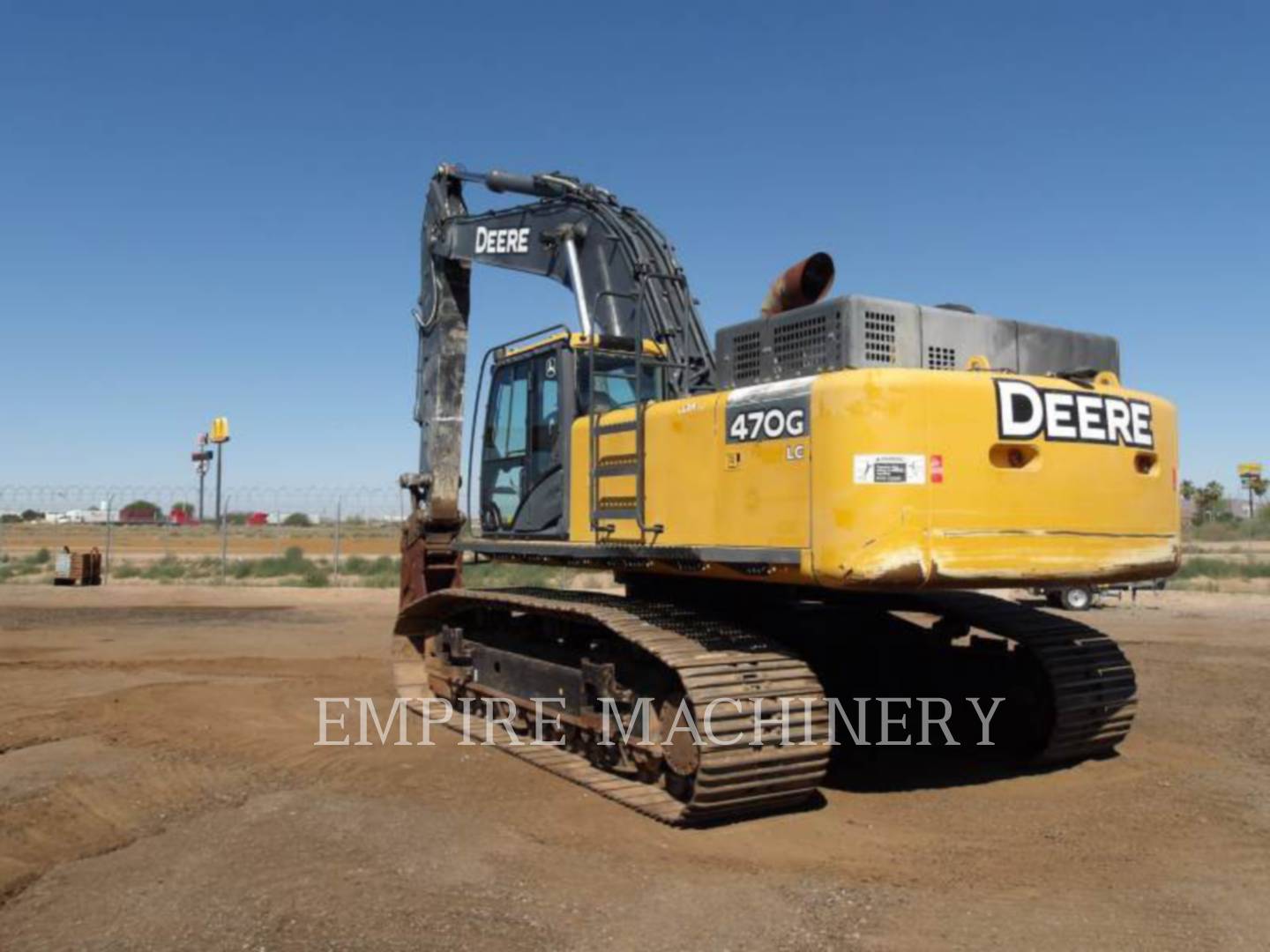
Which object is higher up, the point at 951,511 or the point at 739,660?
the point at 951,511

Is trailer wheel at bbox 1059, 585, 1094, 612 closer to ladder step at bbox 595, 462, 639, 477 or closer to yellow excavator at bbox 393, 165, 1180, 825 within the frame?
yellow excavator at bbox 393, 165, 1180, 825

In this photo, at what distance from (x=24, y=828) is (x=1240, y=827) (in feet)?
22.2

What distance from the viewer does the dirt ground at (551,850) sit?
4695 millimetres

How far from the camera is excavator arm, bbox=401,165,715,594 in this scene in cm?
850

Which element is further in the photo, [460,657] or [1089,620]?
[1089,620]

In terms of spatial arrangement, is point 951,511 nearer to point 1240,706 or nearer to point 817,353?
point 817,353

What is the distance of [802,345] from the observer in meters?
6.30

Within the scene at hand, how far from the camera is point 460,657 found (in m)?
9.75

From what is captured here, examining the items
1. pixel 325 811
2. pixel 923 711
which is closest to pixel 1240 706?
pixel 923 711

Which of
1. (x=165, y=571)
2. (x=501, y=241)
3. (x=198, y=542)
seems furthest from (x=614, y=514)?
(x=198, y=542)

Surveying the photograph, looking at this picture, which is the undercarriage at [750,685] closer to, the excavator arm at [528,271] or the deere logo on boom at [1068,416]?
the excavator arm at [528,271]

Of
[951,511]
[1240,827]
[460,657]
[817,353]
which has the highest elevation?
[817,353]

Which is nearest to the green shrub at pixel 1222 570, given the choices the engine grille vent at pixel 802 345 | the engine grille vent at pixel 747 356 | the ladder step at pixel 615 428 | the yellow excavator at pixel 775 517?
the yellow excavator at pixel 775 517

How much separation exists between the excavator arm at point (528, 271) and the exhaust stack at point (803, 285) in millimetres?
802
